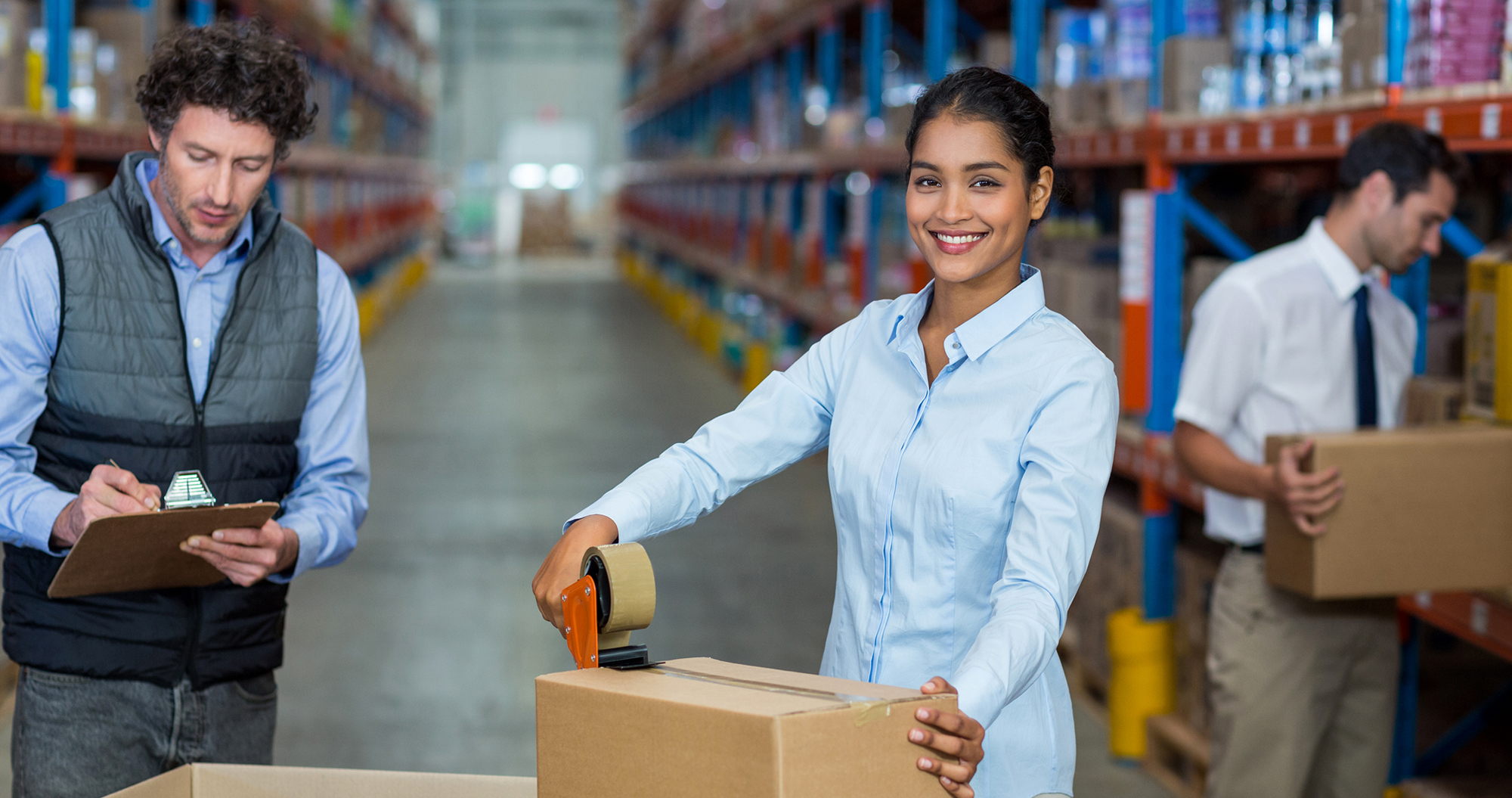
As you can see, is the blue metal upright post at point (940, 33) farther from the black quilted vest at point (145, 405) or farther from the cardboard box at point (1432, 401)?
the black quilted vest at point (145, 405)

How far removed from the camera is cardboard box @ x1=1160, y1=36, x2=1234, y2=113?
400 centimetres

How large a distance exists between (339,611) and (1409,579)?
4.11 m

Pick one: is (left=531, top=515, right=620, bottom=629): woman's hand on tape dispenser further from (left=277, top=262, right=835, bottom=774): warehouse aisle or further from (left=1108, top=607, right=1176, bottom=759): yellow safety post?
(left=1108, top=607, right=1176, bottom=759): yellow safety post

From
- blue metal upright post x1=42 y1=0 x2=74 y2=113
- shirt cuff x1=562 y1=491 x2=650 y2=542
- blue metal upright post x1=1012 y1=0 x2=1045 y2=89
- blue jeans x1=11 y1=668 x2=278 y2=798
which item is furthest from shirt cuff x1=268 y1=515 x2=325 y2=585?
blue metal upright post x1=42 y1=0 x2=74 y2=113

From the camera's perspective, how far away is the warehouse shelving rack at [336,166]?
5.16 meters

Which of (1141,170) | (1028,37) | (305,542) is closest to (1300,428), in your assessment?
(305,542)

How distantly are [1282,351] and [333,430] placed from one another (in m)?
1.96

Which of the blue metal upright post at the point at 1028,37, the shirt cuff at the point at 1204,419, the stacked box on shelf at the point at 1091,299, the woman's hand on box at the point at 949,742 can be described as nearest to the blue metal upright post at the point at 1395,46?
the shirt cuff at the point at 1204,419

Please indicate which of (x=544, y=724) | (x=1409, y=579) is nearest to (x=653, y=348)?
(x=1409, y=579)

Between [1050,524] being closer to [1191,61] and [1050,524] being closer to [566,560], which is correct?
[566,560]

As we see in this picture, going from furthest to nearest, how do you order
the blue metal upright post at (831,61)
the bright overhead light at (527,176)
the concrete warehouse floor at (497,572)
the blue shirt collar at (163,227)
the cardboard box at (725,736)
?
the bright overhead light at (527,176), the blue metal upright post at (831,61), the concrete warehouse floor at (497,572), the blue shirt collar at (163,227), the cardboard box at (725,736)

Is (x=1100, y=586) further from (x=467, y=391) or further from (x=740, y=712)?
(x=467, y=391)

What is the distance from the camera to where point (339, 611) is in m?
5.53

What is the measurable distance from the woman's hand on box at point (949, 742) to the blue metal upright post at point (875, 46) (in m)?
6.40
